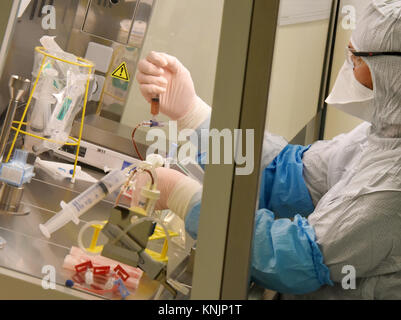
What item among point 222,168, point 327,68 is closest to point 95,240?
point 222,168

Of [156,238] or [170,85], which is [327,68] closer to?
[170,85]

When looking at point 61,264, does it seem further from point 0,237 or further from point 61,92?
point 61,92

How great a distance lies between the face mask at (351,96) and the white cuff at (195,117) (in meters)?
0.46

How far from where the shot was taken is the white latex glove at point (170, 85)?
1377mm

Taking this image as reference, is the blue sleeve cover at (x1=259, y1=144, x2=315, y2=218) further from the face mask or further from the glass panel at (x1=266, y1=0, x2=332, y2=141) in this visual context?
the face mask

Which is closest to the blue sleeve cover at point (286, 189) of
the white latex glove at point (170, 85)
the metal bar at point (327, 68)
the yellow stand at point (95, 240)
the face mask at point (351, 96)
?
the face mask at point (351, 96)

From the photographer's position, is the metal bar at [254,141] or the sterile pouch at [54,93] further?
the sterile pouch at [54,93]

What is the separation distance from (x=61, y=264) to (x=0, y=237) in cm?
16

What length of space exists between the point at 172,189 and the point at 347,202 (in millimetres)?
411

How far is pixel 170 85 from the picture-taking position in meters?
1.43

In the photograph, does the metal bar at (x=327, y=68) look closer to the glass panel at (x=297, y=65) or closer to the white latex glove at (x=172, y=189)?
the glass panel at (x=297, y=65)

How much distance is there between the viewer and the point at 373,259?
1217 mm

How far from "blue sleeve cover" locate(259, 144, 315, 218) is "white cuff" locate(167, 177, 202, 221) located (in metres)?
0.48

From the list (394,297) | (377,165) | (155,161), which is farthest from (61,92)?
(394,297)
